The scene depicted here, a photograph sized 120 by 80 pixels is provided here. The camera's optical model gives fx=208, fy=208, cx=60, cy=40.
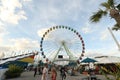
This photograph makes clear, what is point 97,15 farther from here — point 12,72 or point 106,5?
point 12,72

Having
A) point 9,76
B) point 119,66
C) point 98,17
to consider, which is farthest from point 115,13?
point 9,76

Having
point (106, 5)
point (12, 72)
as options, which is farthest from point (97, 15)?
point (12, 72)

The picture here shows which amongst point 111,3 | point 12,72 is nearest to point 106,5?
point 111,3

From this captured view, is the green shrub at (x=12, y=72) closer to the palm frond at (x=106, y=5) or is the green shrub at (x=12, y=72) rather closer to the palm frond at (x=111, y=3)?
the palm frond at (x=106, y=5)

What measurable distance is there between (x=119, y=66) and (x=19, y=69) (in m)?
23.6

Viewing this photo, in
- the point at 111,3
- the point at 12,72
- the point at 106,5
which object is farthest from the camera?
the point at 12,72

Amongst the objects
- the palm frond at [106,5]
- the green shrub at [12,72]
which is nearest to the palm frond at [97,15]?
the palm frond at [106,5]

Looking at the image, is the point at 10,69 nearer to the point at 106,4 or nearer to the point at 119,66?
the point at 106,4

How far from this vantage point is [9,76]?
25.5 m

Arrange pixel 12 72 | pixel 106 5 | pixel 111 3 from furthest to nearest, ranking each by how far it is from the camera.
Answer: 1. pixel 12 72
2. pixel 106 5
3. pixel 111 3

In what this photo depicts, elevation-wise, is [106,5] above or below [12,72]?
above

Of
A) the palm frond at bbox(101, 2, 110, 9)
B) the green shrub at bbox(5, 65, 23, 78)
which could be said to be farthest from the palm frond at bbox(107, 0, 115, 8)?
the green shrub at bbox(5, 65, 23, 78)

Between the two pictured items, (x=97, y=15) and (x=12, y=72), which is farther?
(x=12, y=72)

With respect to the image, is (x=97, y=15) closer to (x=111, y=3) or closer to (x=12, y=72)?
(x=111, y=3)
